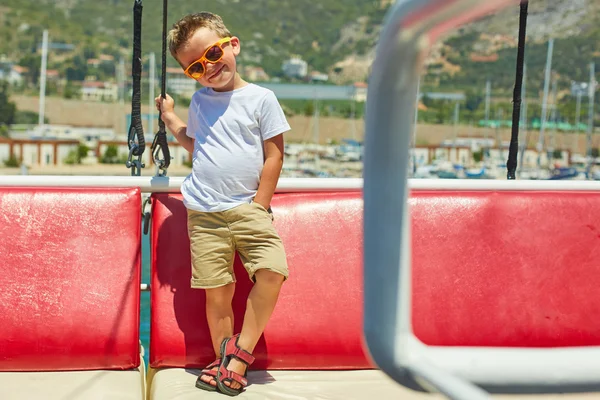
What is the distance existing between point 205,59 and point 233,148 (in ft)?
0.92

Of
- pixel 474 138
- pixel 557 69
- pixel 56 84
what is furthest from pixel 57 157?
pixel 557 69

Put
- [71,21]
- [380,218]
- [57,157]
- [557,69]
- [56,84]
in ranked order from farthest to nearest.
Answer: [71,21], [56,84], [557,69], [57,157], [380,218]

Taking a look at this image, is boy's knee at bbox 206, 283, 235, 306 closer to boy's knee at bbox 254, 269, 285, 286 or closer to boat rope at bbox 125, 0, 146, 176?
boy's knee at bbox 254, 269, 285, 286

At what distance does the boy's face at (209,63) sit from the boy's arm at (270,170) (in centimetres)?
24

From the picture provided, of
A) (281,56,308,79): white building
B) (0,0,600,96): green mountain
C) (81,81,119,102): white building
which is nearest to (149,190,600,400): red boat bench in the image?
(0,0,600,96): green mountain

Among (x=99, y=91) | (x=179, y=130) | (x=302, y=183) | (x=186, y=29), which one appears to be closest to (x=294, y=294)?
(x=302, y=183)

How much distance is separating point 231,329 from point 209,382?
187 mm

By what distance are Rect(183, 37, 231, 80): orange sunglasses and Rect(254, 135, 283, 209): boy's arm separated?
0.29m

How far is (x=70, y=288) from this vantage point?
8.88 ft

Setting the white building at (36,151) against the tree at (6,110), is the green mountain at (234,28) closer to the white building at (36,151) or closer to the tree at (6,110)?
the tree at (6,110)

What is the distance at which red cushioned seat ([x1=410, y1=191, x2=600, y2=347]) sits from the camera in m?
2.85

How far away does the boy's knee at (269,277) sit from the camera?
101 inches

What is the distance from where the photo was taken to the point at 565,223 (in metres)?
2.97

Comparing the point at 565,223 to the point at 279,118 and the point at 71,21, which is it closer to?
the point at 279,118
